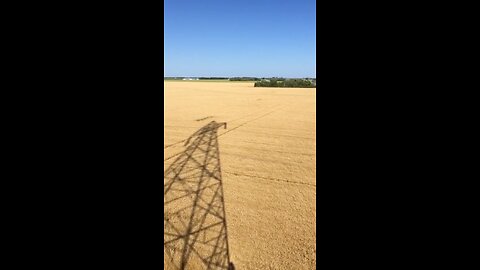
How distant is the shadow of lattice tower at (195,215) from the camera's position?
258 inches

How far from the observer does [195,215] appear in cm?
838

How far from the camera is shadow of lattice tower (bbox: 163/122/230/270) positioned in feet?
21.5

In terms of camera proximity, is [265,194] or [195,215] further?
[265,194]

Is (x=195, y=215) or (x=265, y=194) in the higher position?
(x=265, y=194)
